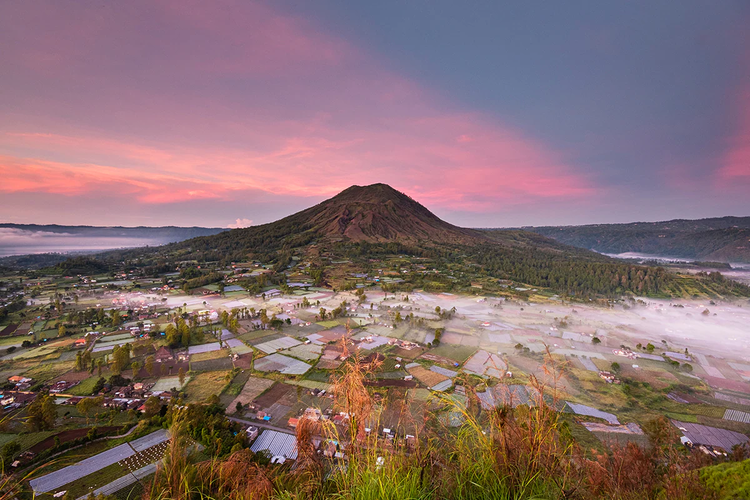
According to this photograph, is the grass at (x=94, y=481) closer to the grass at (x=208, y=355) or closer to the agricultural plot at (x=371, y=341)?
the grass at (x=208, y=355)

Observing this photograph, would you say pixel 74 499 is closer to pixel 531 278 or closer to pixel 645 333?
pixel 645 333

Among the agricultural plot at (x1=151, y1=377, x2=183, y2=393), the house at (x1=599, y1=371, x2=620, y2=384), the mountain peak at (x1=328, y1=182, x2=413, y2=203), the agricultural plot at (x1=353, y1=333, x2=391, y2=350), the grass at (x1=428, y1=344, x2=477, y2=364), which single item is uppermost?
the mountain peak at (x1=328, y1=182, x2=413, y2=203)

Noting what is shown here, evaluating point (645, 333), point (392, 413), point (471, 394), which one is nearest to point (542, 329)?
point (645, 333)

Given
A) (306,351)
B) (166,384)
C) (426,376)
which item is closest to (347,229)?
(306,351)

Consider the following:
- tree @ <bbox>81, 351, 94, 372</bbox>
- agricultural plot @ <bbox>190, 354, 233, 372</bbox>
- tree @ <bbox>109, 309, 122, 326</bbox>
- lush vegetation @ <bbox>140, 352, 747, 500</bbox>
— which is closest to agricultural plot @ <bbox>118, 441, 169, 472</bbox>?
agricultural plot @ <bbox>190, 354, 233, 372</bbox>

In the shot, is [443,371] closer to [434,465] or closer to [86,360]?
[434,465]

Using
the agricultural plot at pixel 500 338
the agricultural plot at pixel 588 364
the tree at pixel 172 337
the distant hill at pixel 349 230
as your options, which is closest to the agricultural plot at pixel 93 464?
the tree at pixel 172 337

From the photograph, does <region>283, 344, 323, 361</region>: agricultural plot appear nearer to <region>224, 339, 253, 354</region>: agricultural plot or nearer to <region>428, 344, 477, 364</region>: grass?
<region>224, 339, 253, 354</region>: agricultural plot
